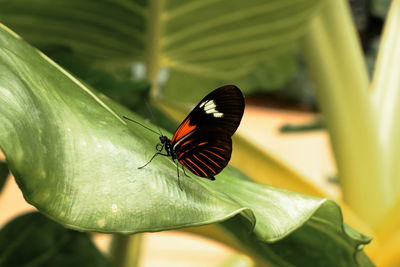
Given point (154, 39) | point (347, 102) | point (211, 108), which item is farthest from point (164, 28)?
point (211, 108)

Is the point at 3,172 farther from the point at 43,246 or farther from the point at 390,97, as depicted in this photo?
the point at 390,97

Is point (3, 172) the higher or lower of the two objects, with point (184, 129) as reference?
lower

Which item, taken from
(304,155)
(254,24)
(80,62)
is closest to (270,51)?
(254,24)

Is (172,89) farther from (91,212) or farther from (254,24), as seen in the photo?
(91,212)

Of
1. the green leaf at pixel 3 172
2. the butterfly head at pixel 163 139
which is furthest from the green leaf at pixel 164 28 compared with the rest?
the butterfly head at pixel 163 139

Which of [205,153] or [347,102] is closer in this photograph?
[205,153]

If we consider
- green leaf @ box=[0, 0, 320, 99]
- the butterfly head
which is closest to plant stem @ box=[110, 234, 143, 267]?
green leaf @ box=[0, 0, 320, 99]
